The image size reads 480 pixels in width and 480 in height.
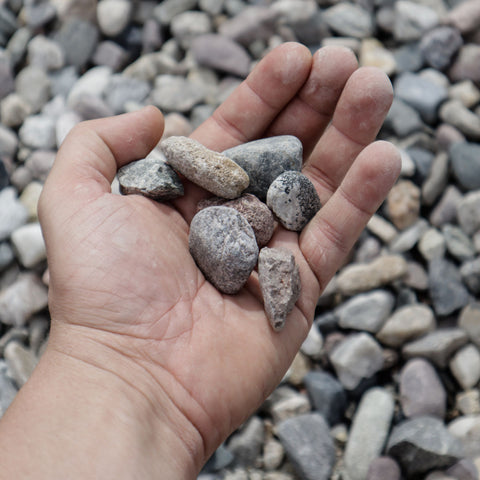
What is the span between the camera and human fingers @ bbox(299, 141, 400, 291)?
1.34 m

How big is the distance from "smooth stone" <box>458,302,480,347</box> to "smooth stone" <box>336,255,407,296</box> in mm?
255

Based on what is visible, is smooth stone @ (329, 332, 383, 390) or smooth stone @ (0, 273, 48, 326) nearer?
smooth stone @ (329, 332, 383, 390)

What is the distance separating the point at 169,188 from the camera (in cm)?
147

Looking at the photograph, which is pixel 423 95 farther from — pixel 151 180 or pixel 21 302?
pixel 21 302

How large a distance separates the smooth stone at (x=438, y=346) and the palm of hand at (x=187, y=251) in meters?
0.60

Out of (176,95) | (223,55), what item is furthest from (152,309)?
(223,55)

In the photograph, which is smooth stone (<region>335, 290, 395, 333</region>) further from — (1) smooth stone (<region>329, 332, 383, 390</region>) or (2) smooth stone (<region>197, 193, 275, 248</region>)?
(2) smooth stone (<region>197, 193, 275, 248</region>)

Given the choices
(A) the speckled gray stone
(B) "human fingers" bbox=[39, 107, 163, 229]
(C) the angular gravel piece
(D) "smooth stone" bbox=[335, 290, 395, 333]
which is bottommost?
(D) "smooth stone" bbox=[335, 290, 395, 333]

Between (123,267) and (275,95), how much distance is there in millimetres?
706

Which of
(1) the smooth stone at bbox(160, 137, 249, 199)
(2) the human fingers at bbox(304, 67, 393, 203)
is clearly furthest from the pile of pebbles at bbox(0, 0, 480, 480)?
(1) the smooth stone at bbox(160, 137, 249, 199)

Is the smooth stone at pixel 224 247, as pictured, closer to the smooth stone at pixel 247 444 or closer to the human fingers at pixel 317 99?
the human fingers at pixel 317 99

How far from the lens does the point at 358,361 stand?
6.14 ft

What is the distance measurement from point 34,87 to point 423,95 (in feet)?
6.18

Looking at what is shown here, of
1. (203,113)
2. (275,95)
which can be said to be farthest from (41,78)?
(275,95)
